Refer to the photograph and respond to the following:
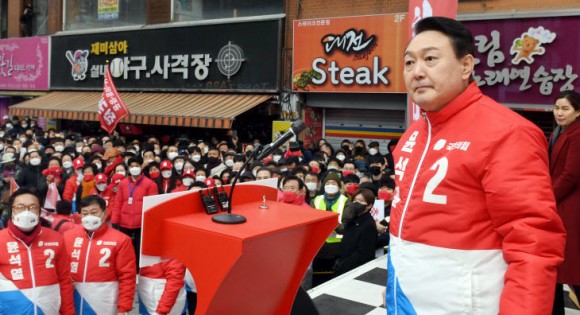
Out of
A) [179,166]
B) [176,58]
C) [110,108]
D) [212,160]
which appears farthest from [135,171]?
[176,58]

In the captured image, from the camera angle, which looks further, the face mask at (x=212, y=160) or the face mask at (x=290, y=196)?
the face mask at (x=212, y=160)

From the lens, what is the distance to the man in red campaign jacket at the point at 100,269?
3943mm

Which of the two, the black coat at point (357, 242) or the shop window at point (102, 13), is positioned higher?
the shop window at point (102, 13)

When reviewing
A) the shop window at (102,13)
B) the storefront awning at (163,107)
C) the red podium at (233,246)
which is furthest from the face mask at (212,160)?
the shop window at (102,13)

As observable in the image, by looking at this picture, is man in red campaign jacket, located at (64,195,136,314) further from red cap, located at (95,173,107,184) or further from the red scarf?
red cap, located at (95,173,107,184)

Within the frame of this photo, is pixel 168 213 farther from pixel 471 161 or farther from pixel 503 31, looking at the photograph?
pixel 503 31

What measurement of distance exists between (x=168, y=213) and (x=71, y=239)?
7.17 feet

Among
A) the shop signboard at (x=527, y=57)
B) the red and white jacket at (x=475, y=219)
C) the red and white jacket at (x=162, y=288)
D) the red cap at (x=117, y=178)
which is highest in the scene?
the shop signboard at (x=527, y=57)

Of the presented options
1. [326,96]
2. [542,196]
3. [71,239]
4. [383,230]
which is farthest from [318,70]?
[542,196]

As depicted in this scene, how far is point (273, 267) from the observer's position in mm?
2416

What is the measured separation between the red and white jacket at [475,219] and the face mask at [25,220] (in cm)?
278

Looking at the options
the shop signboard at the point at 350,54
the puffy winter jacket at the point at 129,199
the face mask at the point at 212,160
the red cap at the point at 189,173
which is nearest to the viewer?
the puffy winter jacket at the point at 129,199

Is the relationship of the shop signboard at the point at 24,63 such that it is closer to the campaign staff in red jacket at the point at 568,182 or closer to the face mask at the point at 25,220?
the face mask at the point at 25,220

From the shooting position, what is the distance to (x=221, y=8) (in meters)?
16.0
